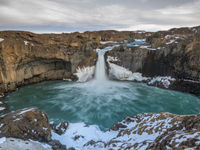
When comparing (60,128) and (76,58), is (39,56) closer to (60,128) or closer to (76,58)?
(76,58)

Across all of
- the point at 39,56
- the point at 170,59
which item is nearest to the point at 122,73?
the point at 170,59

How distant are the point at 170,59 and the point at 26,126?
1817 centimetres

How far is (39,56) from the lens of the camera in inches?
728

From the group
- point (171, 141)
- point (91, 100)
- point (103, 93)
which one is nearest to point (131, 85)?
point (103, 93)

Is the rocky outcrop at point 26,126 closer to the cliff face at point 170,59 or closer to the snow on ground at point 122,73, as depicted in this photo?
the snow on ground at point 122,73

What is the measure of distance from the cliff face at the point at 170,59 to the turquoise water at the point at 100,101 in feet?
7.00

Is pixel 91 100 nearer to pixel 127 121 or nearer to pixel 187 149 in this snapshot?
pixel 127 121

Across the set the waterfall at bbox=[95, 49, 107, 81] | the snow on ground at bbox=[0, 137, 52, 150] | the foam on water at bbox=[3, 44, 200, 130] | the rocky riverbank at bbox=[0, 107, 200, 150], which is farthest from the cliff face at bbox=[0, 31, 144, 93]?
the snow on ground at bbox=[0, 137, 52, 150]

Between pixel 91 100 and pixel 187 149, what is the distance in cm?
1167

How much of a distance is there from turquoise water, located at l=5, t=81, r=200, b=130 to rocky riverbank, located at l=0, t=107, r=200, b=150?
299cm

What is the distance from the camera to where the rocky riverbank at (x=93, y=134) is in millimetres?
4145

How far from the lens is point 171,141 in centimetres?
355

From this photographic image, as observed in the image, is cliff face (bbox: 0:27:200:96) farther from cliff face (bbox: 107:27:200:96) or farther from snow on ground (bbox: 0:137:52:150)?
snow on ground (bbox: 0:137:52:150)

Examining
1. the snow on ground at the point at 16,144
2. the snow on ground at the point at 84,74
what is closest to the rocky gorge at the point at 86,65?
the snow on ground at the point at 84,74
